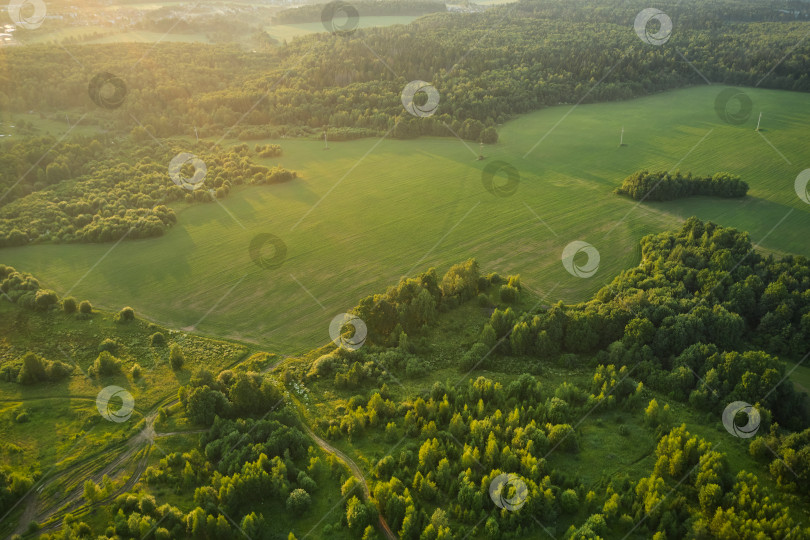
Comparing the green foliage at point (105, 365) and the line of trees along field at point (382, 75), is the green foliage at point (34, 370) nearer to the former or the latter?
the green foliage at point (105, 365)

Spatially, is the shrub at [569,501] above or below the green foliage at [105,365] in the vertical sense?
below

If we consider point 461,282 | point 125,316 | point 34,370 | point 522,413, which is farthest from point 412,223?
point 34,370

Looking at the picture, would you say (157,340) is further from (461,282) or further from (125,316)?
(461,282)

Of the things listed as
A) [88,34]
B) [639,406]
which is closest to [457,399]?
[639,406]

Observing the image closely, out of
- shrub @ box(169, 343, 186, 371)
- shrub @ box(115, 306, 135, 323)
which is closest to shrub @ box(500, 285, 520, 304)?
shrub @ box(169, 343, 186, 371)

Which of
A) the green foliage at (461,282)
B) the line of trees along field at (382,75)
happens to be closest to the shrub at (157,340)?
the green foliage at (461,282)

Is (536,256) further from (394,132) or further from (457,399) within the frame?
(394,132)
